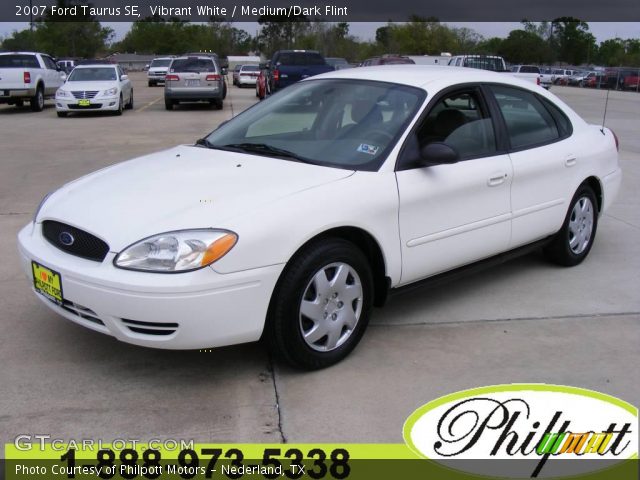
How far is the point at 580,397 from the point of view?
11.3ft

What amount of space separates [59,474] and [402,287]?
211 cm

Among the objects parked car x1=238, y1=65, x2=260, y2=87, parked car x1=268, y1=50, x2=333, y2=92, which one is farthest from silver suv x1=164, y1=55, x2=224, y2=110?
parked car x1=238, y1=65, x2=260, y2=87

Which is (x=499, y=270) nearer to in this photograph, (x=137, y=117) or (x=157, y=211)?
(x=157, y=211)

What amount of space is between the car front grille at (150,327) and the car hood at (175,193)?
14.1 inches

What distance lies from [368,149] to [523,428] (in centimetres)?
176

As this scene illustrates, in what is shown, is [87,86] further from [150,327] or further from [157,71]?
[157,71]

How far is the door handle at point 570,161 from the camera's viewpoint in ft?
16.8

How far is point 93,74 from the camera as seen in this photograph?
19.1 metres

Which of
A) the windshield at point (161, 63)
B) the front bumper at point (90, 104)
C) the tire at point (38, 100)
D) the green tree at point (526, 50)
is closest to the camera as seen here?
the front bumper at point (90, 104)

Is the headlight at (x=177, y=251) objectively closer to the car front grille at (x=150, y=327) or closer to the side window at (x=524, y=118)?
the car front grille at (x=150, y=327)

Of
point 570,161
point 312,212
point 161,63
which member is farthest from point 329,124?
point 161,63

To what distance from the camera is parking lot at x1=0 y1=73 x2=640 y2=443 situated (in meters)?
3.18

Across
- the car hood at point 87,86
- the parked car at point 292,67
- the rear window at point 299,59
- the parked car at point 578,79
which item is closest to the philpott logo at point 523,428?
the car hood at point 87,86

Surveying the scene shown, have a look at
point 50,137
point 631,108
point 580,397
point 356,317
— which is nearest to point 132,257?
point 356,317
